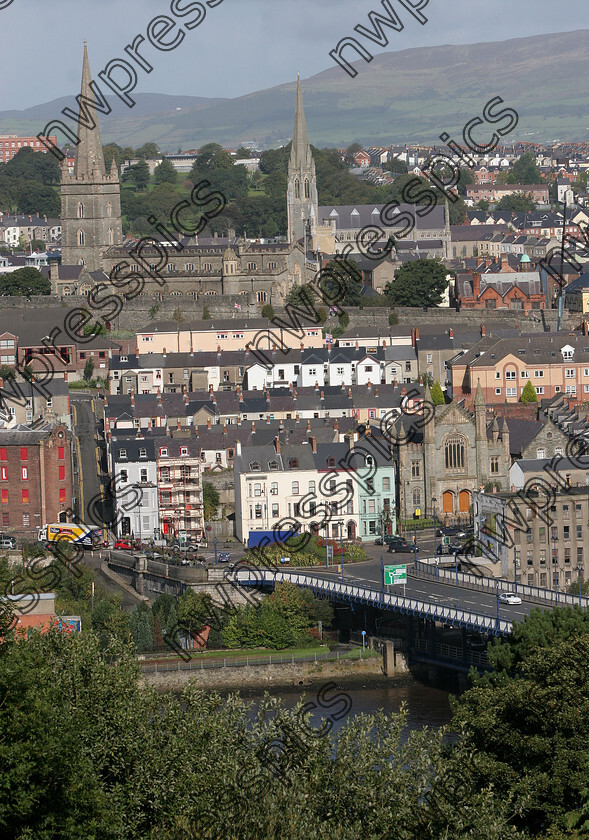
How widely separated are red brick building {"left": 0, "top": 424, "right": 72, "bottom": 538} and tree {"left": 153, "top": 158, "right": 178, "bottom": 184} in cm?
8509

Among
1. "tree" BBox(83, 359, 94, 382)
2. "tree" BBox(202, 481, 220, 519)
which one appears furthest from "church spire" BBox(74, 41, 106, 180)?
"tree" BBox(202, 481, 220, 519)

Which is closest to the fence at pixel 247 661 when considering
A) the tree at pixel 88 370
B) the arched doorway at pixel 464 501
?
the arched doorway at pixel 464 501

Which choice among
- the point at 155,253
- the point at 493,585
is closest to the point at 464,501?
the point at 493,585

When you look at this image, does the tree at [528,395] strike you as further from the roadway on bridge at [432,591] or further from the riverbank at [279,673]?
the riverbank at [279,673]

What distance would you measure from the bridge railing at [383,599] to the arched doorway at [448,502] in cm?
766

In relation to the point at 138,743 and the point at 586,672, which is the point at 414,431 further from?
the point at 138,743

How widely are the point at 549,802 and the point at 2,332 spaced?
44.3 m

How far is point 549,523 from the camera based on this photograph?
45.3 m

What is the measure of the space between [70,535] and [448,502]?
9884mm

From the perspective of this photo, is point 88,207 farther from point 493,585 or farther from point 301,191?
point 493,585

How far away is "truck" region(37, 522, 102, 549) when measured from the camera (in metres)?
47.8

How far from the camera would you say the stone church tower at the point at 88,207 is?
85250mm

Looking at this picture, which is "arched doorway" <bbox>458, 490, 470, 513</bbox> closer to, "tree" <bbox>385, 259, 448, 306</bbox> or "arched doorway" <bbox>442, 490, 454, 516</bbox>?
"arched doorway" <bbox>442, 490, 454, 516</bbox>

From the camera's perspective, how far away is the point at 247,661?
41344mm
